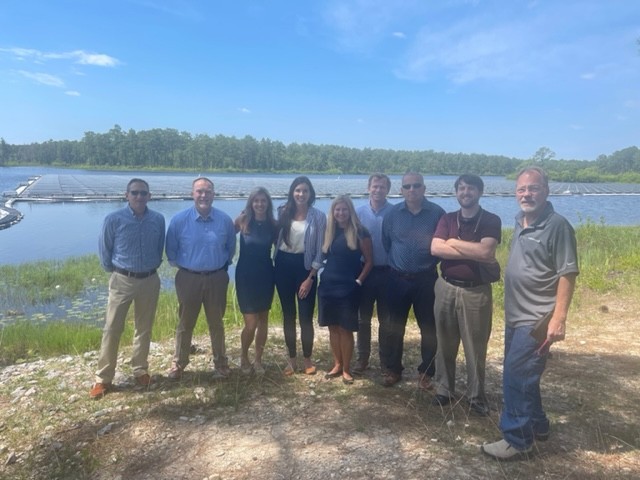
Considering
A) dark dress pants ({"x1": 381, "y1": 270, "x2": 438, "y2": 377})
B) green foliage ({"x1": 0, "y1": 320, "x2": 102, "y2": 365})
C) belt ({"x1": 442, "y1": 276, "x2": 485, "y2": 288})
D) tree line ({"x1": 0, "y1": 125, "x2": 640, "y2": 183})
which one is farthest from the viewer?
tree line ({"x1": 0, "y1": 125, "x2": 640, "y2": 183})

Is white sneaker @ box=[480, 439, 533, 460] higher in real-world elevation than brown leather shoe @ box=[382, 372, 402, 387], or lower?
higher

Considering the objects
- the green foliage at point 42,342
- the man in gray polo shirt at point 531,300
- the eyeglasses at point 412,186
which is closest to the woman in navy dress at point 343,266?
the eyeglasses at point 412,186

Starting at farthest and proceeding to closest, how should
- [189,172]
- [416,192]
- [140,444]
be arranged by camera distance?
[189,172] → [416,192] → [140,444]

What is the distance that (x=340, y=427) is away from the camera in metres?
3.89

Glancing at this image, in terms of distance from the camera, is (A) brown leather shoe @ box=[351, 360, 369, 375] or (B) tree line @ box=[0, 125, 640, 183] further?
(B) tree line @ box=[0, 125, 640, 183]

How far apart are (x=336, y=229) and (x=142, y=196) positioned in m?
1.96

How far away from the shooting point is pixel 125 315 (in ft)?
15.8

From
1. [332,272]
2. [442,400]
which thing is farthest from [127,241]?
[442,400]

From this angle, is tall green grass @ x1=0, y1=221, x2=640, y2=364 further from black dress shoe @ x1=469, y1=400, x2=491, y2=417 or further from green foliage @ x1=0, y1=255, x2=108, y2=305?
black dress shoe @ x1=469, y1=400, x2=491, y2=417

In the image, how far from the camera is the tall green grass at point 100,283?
7.16 m

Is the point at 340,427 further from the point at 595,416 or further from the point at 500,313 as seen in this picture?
the point at 500,313

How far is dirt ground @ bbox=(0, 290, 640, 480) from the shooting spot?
330 cm

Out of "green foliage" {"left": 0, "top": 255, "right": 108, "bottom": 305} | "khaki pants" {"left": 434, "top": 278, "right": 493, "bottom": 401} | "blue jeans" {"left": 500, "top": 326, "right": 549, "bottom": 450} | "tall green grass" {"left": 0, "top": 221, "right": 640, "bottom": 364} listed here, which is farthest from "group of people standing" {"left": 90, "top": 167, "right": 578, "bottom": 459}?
"green foliage" {"left": 0, "top": 255, "right": 108, "bottom": 305}

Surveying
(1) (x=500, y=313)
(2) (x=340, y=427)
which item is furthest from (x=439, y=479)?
(1) (x=500, y=313)
